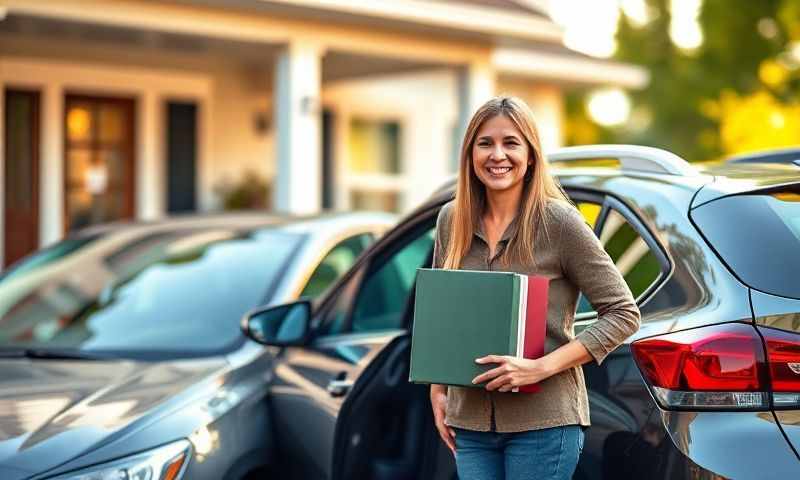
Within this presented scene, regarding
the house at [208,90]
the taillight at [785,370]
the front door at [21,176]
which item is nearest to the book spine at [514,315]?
the taillight at [785,370]

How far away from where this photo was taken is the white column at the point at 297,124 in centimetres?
1143

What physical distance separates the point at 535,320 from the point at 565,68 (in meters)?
14.2

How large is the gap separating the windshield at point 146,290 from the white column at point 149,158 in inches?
Answer: 302

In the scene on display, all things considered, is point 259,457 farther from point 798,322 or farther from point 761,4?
point 761,4

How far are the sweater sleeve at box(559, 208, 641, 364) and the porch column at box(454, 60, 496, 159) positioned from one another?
9996 millimetres

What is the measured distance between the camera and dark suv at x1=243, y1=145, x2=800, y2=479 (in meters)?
2.52

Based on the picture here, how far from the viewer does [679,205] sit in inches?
114

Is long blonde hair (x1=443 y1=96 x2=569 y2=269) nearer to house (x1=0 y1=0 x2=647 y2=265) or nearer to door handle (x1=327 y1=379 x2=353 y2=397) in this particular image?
door handle (x1=327 y1=379 x2=353 y2=397)

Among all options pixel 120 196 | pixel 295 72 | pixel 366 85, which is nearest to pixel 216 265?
pixel 295 72

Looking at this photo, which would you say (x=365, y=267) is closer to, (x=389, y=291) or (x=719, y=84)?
(x=389, y=291)

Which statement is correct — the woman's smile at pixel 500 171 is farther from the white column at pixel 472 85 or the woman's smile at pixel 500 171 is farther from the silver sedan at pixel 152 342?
the white column at pixel 472 85

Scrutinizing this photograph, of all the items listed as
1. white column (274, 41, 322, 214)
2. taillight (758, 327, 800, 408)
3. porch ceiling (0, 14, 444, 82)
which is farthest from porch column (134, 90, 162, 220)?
taillight (758, 327, 800, 408)

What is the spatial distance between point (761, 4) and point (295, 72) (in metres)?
20.2

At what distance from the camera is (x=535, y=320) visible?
105 inches
